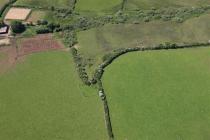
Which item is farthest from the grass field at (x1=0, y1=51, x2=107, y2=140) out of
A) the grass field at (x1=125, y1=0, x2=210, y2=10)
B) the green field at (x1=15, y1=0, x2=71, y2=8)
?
the grass field at (x1=125, y1=0, x2=210, y2=10)

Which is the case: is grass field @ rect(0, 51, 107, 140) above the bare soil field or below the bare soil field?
below

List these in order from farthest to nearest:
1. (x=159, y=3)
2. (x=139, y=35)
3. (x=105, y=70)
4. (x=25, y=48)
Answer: (x=159, y=3) → (x=139, y=35) → (x=25, y=48) → (x=105, y=70)

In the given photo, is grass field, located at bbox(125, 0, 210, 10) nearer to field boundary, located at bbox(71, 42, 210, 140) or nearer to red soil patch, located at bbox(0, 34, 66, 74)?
field boundary, located at bbox(71, 42, 210, 140)

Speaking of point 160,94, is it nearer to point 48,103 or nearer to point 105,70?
point 105,70

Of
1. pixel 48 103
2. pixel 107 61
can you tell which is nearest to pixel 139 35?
A: pixel 107 61

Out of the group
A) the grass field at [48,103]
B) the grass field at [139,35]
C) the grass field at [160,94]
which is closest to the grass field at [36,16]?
the grass field at [139,35]

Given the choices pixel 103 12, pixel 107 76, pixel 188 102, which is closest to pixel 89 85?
pixel 107 76
